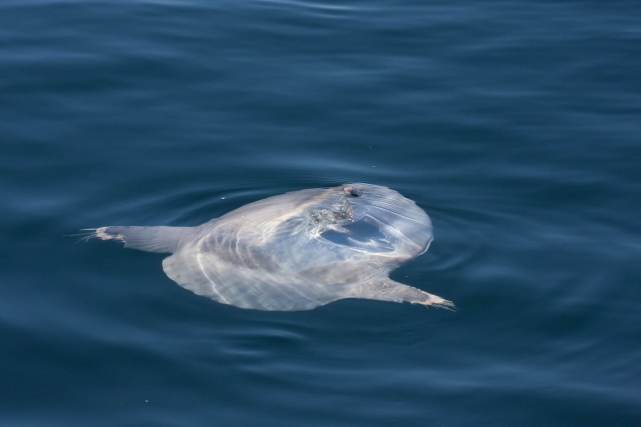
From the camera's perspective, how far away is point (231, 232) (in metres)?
9.20

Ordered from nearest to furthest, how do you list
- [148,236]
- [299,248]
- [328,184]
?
[299,248] → [148,236] → [328,184]

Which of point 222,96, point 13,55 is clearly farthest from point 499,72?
point 13,55

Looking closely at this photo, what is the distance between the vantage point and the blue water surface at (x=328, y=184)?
23.4 feet

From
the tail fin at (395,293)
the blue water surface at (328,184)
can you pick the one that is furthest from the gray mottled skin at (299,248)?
the blue water surface at (328,184)

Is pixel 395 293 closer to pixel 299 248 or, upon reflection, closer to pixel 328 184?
pixel 299 248

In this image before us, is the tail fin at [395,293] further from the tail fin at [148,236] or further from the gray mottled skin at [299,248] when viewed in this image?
the tail fin at [148,236]

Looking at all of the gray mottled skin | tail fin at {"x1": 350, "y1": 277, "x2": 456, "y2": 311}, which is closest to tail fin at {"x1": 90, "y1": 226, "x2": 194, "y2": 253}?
the gray mottled skin

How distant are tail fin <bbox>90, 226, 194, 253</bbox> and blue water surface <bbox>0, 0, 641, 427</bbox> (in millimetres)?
109

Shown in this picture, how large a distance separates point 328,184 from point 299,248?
7.03 ft

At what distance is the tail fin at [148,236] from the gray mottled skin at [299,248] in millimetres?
10

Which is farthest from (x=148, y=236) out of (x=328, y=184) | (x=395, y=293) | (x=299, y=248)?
(x=395, y=293)

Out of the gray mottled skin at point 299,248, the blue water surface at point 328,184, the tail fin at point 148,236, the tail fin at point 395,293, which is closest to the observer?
the blue water surface at point 328,184

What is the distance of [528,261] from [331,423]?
124 inches

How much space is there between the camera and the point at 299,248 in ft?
28.7
